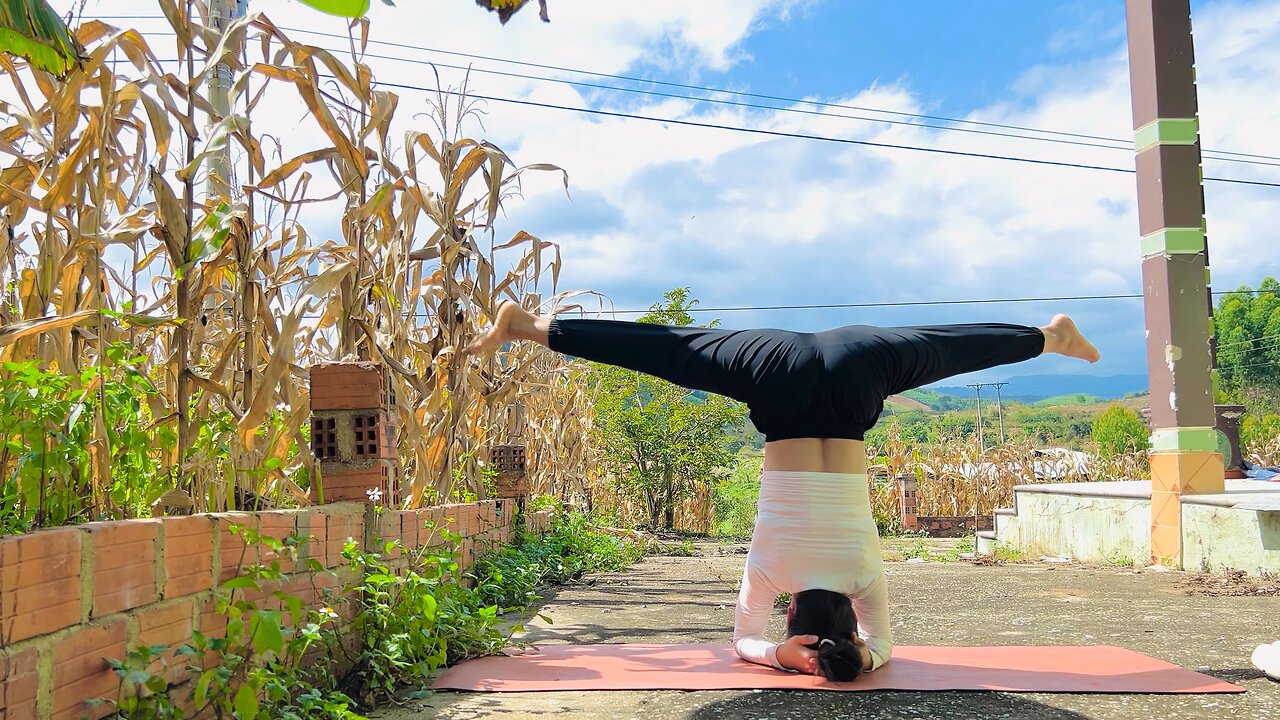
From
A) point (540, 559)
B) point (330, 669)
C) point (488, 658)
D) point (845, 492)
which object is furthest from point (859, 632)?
point (540, 559)

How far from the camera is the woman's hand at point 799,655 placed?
115 inches

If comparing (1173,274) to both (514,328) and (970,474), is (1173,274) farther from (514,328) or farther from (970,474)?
(970,474)

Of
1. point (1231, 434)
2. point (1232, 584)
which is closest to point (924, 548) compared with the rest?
point (1231, 434)

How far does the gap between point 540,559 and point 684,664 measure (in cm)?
320

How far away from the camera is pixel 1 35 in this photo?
148 centimetres

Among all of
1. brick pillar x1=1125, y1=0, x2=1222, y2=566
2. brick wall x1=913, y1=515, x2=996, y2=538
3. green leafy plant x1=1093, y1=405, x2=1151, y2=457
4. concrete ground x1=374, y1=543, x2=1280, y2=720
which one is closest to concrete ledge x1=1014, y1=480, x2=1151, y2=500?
brick pillar x1=1125, y1=0, x2=1222, y2=566

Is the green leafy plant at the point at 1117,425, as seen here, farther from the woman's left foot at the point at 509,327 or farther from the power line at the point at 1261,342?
the woman's left foot at the point at 509,327

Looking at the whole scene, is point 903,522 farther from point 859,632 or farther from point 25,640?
point 25,640

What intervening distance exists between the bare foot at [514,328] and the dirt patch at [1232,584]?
451cm

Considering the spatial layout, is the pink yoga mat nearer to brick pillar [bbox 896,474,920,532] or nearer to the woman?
the woman

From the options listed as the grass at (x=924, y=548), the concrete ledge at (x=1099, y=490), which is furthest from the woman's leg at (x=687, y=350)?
the grass at (x=924, y=548)

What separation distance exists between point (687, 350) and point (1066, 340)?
141 cm

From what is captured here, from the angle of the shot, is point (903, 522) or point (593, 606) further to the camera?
point (903, 522)

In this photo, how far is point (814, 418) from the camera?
2.93 m
